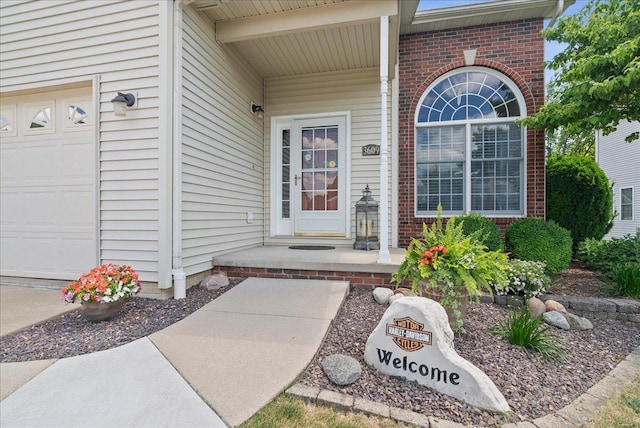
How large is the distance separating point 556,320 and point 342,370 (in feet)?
7.02

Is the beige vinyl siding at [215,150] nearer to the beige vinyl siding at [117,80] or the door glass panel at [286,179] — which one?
the beige vinyl siding at [117,80]

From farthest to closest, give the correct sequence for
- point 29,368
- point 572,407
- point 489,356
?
point 489,356 < point 29,368 < point 572,407

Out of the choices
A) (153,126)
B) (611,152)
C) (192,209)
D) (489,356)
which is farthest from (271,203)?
(611,152)

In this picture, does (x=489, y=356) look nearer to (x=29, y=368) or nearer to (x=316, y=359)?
(x=316, y=359)

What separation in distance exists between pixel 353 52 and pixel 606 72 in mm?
3002

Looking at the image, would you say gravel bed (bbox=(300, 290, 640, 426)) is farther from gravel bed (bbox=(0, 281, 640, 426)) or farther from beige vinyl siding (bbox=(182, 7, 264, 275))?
beige vinyl siding (bbox=(182, 7, 264, 275))

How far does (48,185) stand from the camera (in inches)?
150

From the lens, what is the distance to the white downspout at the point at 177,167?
3281mm

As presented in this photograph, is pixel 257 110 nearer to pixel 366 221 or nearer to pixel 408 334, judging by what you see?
pixel 366 221

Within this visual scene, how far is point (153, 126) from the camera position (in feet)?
10.9

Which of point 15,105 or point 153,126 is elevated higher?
point 15,105

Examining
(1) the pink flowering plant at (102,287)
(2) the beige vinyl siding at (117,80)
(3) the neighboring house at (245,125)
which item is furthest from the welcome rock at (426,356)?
(2) the beige vinyl siding at (117,80)

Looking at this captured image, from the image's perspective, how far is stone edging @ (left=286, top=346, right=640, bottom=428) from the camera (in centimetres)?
154

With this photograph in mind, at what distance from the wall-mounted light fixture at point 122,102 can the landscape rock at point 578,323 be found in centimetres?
470
